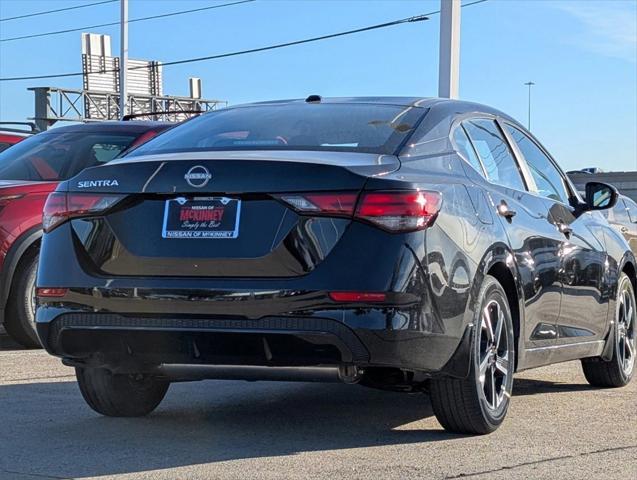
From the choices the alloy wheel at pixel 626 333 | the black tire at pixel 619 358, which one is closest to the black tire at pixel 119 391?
the black tire at pixel 619 358

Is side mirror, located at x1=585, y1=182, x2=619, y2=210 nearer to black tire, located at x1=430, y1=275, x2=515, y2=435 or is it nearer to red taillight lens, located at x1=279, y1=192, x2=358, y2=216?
black tire, located at x1=430, y1=275, x2=515, y2=435

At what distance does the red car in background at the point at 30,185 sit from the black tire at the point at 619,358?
4.00 metres

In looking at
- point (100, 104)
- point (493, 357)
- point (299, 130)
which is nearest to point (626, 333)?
point (493, 357)

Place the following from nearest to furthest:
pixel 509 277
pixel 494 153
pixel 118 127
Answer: pixel 509 277 < pixel 494 153 < pixel 118 127

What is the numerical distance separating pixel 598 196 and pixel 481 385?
2.36 metres

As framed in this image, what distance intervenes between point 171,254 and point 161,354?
44 centimetres

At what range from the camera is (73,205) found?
17.6 ft

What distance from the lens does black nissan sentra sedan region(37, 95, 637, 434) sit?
489 cm

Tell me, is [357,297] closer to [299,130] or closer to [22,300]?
[299,130]

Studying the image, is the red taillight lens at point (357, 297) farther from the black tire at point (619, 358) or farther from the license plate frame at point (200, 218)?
the black tire at point (619, 358)

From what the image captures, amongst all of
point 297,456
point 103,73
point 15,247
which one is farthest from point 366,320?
point 103,73

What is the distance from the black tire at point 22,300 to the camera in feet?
29.1

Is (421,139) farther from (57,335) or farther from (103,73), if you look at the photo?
(103,73)

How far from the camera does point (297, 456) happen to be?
5.12m
